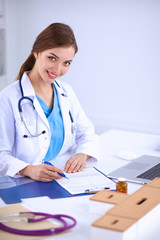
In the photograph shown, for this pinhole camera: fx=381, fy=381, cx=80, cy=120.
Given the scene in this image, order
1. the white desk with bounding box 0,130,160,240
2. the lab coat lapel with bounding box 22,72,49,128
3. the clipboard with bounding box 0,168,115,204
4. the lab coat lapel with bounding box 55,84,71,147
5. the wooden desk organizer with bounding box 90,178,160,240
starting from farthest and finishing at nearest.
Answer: the lab coat lapel with bounding box 55,84,71,147 → the lab coat lapel with bounding box 22,72,49,128 → the clipboard with bounding box 0,168,115,204 → the white desk with bounding box 0,130,160,240 → the wooden desk organizer with bounding box 90,178,160,240

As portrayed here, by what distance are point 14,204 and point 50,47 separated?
0.90m

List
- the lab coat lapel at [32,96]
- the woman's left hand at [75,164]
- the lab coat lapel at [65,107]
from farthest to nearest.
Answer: the lab coat lapel at [65,107] < the lab coat lapel at [32,96] < the woman's left hand at [75,164]

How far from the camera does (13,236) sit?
1.32 m

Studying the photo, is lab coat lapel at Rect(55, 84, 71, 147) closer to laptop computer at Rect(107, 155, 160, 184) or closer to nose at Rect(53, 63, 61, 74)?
nose at Rect(53, 63, 61, 74)

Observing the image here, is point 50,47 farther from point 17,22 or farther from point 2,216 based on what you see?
point 17,22

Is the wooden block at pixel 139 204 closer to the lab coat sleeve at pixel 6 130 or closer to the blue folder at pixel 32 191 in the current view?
the blue folder at pixel 32 191

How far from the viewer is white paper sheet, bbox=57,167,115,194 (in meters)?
1.77

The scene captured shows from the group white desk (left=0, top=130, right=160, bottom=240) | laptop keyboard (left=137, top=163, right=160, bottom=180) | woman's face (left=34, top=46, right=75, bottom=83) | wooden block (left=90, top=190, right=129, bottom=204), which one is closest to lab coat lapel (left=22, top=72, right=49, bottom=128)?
woman's face (left=34, top=46, right=75, bottom=83)

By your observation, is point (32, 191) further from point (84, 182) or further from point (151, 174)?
point (151, 174)

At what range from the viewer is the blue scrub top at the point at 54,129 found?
2260mm

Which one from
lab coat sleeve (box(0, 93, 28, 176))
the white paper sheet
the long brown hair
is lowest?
the white paper sheet

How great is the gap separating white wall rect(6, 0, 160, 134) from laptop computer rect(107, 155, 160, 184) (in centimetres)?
250

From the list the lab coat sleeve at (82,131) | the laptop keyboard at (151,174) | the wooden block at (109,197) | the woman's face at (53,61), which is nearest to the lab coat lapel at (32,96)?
the woman's face at (53,61)

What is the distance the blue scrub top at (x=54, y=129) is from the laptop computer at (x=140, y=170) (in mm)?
432
